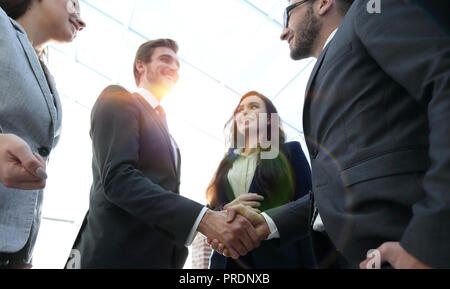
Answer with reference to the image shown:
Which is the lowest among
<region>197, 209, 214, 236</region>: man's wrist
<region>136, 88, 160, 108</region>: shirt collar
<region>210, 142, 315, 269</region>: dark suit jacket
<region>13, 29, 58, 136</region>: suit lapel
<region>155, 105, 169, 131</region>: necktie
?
<region>210, 142, 315, 269</region>: dark suit jacket

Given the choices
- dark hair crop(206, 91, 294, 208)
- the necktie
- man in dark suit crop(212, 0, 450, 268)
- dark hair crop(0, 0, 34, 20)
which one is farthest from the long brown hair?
dark hair crop(206, 91, 294, 208)

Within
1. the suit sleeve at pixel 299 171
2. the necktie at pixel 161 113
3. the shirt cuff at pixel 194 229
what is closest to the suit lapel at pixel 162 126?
the necktie at pixel 161 113

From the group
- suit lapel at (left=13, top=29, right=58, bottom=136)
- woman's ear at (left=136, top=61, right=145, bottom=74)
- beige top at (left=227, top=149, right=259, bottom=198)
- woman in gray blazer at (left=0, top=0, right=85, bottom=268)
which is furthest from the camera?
woman's ear at (left=136, top=61, right=145, bottom=74)

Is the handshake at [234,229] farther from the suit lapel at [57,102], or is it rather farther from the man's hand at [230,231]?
the suit lapel at [57,102]

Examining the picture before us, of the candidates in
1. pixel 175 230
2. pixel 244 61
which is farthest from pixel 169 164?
pixel 244 61

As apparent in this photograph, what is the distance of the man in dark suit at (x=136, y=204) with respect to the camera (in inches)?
55.3

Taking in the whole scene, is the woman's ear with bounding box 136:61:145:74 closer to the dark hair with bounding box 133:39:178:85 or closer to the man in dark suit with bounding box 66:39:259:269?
the dark hair with bounding box 133:39:178:85

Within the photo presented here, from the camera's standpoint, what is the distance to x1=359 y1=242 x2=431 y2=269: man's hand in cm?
68

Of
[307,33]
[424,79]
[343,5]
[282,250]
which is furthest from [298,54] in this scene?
[282,250]

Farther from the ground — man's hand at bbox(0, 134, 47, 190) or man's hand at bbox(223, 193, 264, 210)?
man's hand at bbox(0, 134, 47, 190)

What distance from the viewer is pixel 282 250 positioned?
1.85 m

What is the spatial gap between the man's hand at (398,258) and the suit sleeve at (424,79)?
0.03ft

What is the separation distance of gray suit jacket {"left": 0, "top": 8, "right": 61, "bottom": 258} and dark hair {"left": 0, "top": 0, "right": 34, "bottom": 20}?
249mm

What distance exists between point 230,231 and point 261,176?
1.72ft
